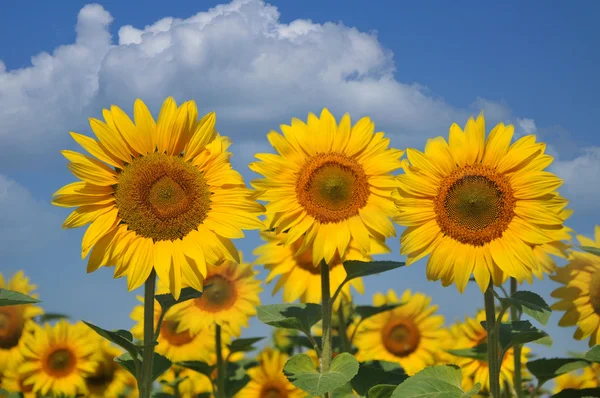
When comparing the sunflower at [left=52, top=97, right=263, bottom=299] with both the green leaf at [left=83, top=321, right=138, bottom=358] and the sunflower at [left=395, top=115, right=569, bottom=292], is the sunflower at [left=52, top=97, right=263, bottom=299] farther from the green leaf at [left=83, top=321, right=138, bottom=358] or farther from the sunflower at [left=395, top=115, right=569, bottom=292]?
the sunflower at [left=395, top=115, right=569, bottom=292]

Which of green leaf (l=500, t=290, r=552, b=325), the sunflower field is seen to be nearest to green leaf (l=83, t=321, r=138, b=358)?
the sunflower field

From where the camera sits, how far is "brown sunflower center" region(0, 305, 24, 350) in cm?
735

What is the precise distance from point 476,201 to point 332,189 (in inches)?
36.1

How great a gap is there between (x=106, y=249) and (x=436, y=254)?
5.99 feet

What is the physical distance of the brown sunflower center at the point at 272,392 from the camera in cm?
691

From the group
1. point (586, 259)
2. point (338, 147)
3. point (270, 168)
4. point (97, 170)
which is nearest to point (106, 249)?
point (97, 170)

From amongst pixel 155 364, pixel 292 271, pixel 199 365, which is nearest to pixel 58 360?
pixel 199 365

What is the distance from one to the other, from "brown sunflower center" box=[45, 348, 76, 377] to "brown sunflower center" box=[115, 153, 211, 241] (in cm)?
355

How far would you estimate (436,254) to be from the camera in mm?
4336

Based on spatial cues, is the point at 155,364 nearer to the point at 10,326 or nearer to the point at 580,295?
the point at 580,295

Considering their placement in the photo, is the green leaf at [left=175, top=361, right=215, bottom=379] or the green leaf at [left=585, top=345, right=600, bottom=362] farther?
the green leaf at [left=175, top=361, right=215, bottom=379]

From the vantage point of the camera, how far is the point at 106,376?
24.8 feet

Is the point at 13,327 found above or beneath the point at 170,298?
above

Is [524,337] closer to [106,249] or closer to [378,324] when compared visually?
[106,249]
